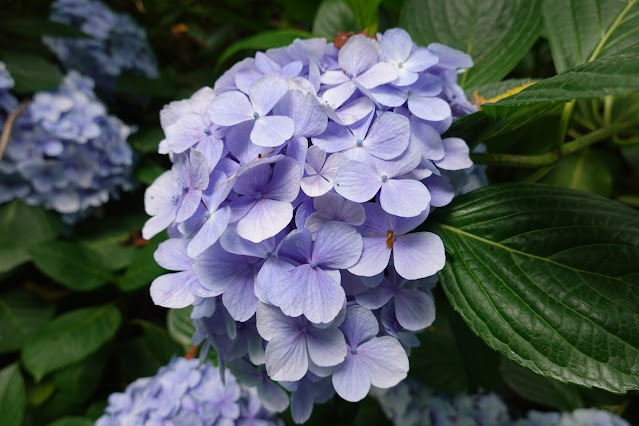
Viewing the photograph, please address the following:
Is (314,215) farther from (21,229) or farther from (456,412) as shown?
(21,229)

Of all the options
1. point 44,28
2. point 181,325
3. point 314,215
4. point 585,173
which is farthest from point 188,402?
point 44,28

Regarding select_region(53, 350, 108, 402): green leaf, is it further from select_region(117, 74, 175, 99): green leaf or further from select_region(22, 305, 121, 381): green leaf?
select_region(117, 74, 175, 99): green leaf

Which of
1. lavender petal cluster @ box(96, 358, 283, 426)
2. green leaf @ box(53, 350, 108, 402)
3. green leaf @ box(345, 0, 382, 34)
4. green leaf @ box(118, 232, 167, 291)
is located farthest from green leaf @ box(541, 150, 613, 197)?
green leaf @ box(53, 350, 108, 402)

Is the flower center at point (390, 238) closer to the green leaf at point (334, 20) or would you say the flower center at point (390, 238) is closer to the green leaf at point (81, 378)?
the green leaf at point (334, 20)

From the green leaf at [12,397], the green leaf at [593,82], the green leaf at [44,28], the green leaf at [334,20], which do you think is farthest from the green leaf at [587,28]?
the green leaf at [12,397]

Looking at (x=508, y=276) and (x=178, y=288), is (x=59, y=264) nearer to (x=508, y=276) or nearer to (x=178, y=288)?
(x=178, y=288)
